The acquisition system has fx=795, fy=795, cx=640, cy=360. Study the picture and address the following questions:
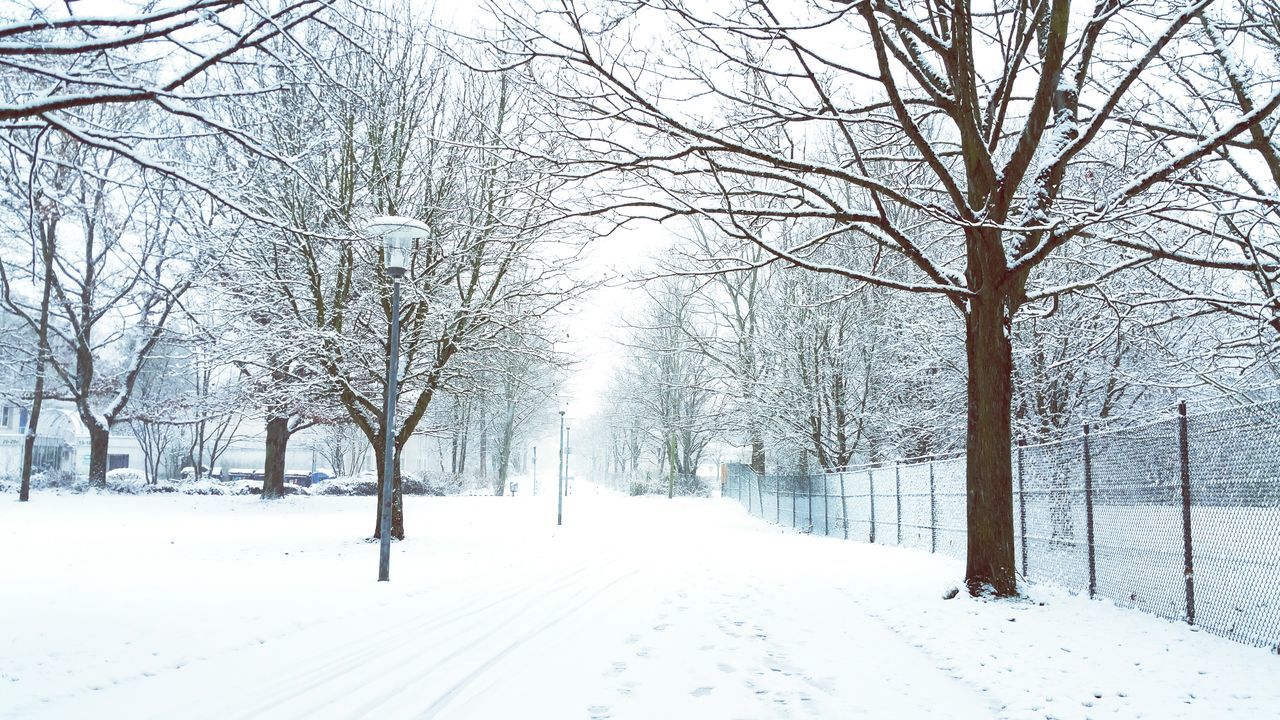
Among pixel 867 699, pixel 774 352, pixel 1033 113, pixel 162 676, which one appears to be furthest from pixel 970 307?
pixel 774 352

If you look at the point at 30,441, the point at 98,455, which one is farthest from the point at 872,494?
the point at 98,455

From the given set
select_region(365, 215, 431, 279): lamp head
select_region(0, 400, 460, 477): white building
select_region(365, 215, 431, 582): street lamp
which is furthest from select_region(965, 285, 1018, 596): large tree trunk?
select_region(0, 400, 460, 477): white building

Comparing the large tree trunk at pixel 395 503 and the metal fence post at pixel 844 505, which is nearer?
the large tree trunk at pixel 395 503

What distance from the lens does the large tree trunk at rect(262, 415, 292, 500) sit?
87.8 ft

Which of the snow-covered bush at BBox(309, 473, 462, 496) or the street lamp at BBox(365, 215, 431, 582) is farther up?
the street lamp at BBox(365, 215, 431, 582)

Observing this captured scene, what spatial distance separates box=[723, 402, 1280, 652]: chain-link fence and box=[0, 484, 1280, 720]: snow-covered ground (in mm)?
340

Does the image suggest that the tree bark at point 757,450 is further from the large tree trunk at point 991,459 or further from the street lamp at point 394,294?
the large tree trunk at point 991,459

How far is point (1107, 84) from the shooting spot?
9.84 metres

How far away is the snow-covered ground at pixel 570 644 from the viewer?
192 inches

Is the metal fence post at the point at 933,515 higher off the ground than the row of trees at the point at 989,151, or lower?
lower

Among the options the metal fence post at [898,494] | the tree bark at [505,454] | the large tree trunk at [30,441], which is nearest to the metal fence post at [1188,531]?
the metal fence post at [898,494]

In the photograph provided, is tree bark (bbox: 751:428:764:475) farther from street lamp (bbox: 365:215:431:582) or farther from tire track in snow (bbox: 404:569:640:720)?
tire track in snow (bbox: 404:569:640:720)

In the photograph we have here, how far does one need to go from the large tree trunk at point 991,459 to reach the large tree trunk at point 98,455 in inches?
1154

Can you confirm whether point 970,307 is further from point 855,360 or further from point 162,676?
point 855,360
